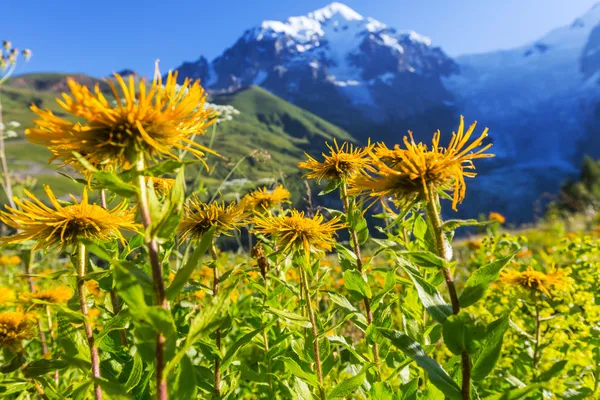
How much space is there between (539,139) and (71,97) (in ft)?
613

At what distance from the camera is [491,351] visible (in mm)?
1172

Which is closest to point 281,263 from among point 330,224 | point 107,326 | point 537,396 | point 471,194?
point 330,224

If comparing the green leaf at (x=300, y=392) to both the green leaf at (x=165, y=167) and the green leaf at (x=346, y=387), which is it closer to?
the green leaf at (x=346, y=387)

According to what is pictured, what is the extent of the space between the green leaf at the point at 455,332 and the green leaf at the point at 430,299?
0.03 metres

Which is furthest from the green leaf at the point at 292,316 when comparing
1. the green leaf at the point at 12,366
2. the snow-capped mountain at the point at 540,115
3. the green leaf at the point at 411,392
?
the snow-capped mountain at the point at 540,115

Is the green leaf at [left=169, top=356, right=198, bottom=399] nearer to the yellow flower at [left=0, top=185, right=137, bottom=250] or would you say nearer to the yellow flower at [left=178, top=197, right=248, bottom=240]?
the yellow flower at [left=0, top=185, right=137, bottom=250]

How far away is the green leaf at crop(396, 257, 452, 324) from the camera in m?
1.13

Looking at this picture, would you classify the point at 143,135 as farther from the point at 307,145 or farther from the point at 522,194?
the point at 307,145

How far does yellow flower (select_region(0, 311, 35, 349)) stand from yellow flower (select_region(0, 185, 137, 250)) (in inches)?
33.9

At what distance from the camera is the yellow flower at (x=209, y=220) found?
2121 millimetres

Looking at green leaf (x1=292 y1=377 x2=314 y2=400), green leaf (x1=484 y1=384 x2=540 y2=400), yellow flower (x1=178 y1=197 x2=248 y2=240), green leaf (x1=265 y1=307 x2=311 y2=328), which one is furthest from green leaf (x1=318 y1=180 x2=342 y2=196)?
green leaf (x1=484 y1=384 x2=540 y2=400)

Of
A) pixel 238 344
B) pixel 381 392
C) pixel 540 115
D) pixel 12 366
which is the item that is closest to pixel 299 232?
pixel 238 344

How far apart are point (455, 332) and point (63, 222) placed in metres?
1.51

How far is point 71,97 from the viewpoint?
3.51 ft
